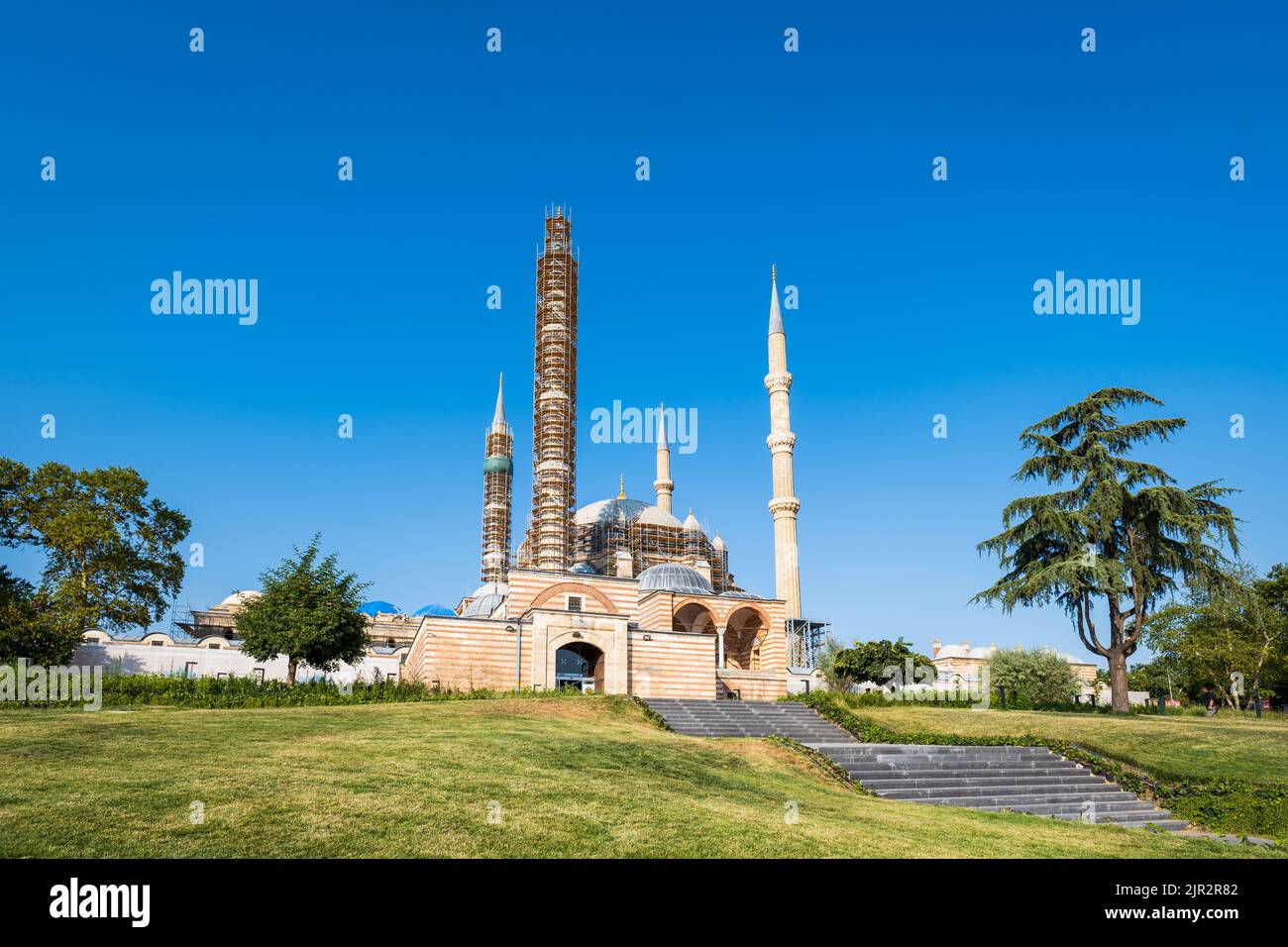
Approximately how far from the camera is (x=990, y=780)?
21.0 meters

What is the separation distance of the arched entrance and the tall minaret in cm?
1905

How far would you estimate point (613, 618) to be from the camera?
35.4m

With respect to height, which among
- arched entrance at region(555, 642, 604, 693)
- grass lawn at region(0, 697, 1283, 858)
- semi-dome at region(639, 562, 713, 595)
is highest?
semi-dome at region(639, 562, 713, 595)

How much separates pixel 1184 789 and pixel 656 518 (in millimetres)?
47137

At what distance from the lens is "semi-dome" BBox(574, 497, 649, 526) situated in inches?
2579

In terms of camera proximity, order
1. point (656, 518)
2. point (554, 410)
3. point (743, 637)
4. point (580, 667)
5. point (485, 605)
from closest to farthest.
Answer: point (580, 667), point (743, 637), point (485, 605), point (554, 410), point (656, 518)

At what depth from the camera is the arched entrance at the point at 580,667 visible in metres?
36.0

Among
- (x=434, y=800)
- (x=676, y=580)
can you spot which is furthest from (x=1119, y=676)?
(x=434, y=800)

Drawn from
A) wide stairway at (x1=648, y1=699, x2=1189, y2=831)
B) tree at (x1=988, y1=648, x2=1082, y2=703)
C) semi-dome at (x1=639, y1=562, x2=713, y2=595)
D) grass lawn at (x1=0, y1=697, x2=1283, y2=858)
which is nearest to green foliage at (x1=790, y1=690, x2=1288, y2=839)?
wide stairway at (x1=648, y1=699, x2=1189, y2=831)

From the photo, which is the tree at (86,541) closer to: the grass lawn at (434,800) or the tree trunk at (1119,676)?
the grass lawn at (434,800)

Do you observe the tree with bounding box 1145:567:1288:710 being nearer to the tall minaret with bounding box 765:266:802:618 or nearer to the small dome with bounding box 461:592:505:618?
the tall minaret with bounding box 765:266:802:618

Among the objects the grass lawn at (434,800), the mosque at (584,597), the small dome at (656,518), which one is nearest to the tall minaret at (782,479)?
the mosque at (584,597)

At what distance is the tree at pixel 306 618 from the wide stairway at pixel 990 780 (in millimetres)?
12841

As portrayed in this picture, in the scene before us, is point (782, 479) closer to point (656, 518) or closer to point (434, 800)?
point (656, 518)
